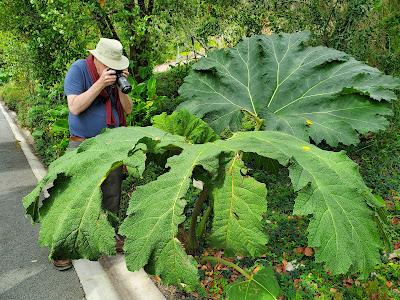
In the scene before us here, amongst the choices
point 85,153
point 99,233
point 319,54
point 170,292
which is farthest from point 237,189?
point 319,54

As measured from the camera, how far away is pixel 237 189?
1.82 metres

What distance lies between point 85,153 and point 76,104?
1493 millimetres

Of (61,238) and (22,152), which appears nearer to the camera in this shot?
(61,238)

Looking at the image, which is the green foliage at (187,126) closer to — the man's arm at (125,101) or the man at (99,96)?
the man at (99,96)

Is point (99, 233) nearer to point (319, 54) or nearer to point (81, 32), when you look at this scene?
point (319, 54)

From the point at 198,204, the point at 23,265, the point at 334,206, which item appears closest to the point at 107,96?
the point at 198,204

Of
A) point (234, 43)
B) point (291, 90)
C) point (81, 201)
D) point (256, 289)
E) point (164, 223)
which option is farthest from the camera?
point (234, 43)

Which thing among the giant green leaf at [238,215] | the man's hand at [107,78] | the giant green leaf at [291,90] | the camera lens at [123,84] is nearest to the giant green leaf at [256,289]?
the giant green leaf at [238,215]

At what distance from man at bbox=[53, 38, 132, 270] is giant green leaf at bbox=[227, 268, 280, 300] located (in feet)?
5.77

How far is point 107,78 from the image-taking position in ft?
10.7

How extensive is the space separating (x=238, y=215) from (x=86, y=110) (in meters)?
2.15

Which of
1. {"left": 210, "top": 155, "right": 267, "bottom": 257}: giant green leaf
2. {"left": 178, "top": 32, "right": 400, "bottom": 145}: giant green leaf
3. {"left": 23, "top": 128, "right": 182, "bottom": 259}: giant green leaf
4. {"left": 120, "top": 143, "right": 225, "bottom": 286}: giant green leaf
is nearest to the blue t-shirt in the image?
{"left": 178, "top": 32, "right": 400, "bottom": 145}: giant green leaf

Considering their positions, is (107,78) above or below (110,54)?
below

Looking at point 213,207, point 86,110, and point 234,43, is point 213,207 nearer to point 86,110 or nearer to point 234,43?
point 86,110
